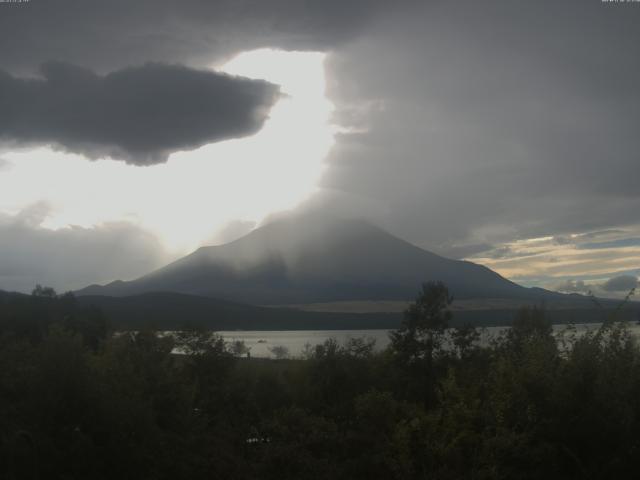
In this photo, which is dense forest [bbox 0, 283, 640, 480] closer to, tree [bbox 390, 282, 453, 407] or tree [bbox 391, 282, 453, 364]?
tree [bbox 390, 282, 453, 407]

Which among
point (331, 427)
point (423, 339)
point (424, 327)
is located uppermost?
point (424, 327)

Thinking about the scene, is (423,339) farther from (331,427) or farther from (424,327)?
(331,427)

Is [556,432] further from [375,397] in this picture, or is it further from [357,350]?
[357,350]

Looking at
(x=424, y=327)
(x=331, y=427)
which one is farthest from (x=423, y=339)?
(x=331, y=427)

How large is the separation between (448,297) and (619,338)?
2395 cm

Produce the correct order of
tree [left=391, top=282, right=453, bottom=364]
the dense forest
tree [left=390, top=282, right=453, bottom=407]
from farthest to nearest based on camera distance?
tree [left=391, top=282, right=453, bottom=364] → tree [left=390, top=282, right=453, bottom=407] → the dense forest

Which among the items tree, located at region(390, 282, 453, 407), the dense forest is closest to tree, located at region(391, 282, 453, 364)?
tree, located at region(390, 282, 453, 407)

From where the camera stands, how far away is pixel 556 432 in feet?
70.9

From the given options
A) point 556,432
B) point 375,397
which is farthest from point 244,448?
point 556,432

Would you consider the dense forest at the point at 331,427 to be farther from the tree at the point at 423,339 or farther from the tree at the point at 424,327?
the tree at the point at 424,327

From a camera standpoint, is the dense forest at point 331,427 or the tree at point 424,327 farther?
the tree at point 424,327

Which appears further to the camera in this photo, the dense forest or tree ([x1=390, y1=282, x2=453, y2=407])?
tree ([x1=390, y1=282, x2=453, y2=407])

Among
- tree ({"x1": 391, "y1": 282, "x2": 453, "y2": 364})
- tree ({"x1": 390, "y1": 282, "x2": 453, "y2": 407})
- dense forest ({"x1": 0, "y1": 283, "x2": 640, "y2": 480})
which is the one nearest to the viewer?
dense forest ({"x1": 0, "y1": 283, "x2": 640, "y2": 480})

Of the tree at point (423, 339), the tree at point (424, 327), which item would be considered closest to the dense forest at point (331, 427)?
the tree at point (423, 339)
